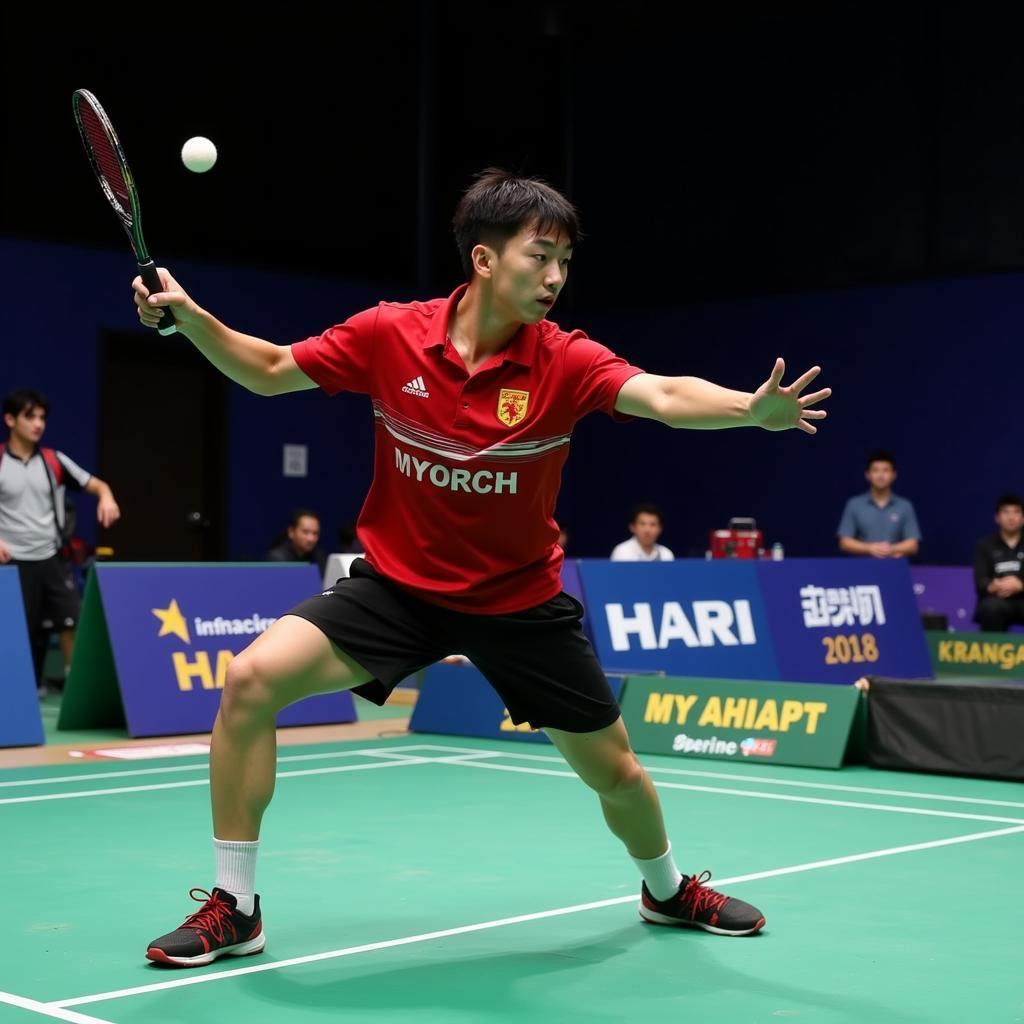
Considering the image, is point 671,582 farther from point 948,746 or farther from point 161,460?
point 161,460

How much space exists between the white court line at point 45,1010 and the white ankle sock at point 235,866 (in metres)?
0.48

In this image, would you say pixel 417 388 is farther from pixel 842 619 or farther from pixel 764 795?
pixel 842 619

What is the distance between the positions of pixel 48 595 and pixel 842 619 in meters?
4.93

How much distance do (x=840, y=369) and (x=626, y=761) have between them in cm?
1168

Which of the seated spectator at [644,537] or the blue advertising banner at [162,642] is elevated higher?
the seated spectator at [644,537]

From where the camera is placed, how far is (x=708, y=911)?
4227mm

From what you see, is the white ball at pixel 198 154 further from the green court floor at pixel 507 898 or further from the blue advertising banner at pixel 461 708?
the blue advertising banner at pixel 461 708

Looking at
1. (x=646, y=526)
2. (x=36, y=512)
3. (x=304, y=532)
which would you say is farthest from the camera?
(x=304, y=532)

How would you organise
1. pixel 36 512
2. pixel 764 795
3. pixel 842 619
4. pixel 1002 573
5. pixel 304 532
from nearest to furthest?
pixel 764 795, pixel 36 512, pixel 842 619, pixel 304 532, pixel 1002 573

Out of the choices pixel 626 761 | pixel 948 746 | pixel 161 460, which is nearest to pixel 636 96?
pixel 161 460

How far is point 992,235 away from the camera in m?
14.4

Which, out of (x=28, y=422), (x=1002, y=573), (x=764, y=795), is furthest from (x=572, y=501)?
(x=764, y=795)

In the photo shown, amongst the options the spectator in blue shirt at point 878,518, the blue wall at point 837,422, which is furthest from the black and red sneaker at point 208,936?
the blue wall at point 837,422

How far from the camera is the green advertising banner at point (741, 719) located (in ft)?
25.2
